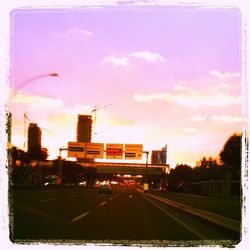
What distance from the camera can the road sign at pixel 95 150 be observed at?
59819 mm

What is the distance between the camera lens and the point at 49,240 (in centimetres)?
1041

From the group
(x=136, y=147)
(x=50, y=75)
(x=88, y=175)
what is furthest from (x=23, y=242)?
(x=88, y=175)

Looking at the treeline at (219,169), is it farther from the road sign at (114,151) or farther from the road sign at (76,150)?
the road sign at (76,150)

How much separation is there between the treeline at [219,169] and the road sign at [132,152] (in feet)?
43.6

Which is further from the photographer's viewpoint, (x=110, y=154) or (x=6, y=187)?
(x=110, y=154)

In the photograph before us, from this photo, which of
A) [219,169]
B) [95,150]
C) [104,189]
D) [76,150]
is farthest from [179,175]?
[104,189]

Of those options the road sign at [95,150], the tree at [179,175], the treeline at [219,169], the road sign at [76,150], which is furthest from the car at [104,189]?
the tree at [179,175]

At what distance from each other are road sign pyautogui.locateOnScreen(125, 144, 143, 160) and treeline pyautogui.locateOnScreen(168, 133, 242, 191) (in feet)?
43.6

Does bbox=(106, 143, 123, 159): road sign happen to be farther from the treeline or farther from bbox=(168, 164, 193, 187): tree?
bbox=(168, 164, 193, 187): tree

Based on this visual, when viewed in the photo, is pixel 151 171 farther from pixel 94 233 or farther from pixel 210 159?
pixel 94 233

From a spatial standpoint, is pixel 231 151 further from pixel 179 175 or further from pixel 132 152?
pixel 179 175

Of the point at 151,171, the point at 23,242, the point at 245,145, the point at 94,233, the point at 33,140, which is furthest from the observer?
the point at 151,171

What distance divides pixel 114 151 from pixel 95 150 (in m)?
2.55

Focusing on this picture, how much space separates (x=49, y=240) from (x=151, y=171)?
9760 centimetres
